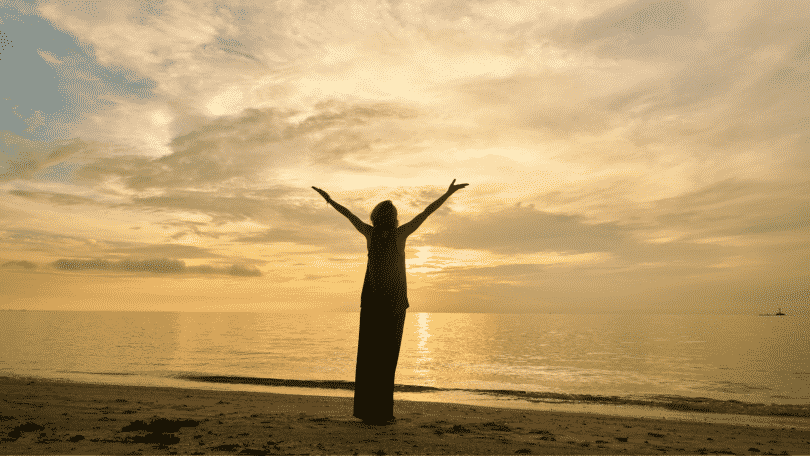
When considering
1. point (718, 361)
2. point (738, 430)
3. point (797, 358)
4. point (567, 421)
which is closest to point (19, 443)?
point (567, 421)

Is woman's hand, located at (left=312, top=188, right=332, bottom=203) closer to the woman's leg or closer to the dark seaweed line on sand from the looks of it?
the woman's leg

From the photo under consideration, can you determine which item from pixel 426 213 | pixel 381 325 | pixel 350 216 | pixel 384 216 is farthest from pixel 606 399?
pixel 350 216

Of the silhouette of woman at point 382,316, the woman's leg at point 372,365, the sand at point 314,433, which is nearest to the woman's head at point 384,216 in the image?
the silhouette of woman at point 382,316

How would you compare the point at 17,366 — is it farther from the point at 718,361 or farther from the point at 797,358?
the point at 797,358

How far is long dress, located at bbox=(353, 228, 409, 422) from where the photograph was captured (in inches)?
302

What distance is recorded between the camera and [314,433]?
23.4 ft

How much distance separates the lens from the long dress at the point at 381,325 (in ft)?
25.2

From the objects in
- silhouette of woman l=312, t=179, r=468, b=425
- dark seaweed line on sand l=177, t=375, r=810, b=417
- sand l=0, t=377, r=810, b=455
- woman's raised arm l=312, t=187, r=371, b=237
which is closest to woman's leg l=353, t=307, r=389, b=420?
silhouette of woman l=312, t=179, r=468, b=425

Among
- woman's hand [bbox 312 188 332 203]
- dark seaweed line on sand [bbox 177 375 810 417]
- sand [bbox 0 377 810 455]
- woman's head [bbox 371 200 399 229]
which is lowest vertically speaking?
dark seaweed line on sand [bbox 177 375 810 417]

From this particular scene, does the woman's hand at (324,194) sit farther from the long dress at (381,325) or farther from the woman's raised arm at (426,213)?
the woman's raised arm at (426,213)

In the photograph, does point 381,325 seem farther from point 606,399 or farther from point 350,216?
point 606,399

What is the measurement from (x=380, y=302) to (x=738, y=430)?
9002 millimetres

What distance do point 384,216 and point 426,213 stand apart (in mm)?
744

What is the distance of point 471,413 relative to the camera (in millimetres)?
11188
